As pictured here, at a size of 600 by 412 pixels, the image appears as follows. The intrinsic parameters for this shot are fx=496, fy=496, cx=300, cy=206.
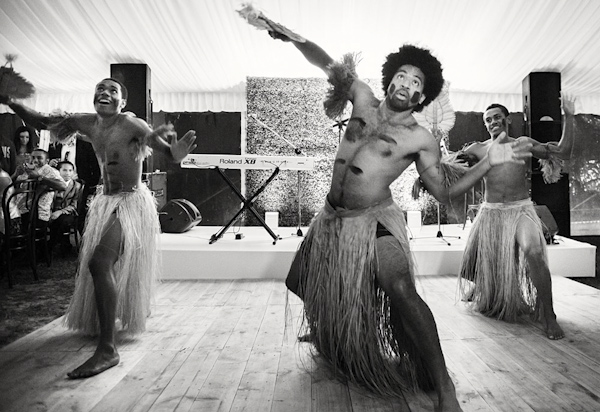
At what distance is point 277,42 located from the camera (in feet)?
17.6

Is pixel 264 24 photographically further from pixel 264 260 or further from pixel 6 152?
pixel 264 260

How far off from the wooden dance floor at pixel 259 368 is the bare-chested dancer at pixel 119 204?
0.60 feet

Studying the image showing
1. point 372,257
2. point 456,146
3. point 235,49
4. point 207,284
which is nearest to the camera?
point 372,257

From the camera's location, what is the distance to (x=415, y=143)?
6.48 feet

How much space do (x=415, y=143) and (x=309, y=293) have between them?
0.76 metres

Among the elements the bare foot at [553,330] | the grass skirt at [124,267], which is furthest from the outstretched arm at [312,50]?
the bare foot at [553,330]

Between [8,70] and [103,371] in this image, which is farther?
[8,70]

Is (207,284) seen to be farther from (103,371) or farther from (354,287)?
(354,287)

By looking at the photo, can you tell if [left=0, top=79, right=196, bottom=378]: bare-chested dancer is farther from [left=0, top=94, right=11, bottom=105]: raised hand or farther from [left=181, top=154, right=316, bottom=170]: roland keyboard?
[left=181, top=154, right=316, bottom=170]: roland keyboard

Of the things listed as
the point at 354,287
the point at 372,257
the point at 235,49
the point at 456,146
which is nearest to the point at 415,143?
the point at 372,257

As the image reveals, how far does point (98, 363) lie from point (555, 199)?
575 centimetres

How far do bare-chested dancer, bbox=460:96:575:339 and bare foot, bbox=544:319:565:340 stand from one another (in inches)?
3.6

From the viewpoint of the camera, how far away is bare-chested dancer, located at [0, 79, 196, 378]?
2.48 m

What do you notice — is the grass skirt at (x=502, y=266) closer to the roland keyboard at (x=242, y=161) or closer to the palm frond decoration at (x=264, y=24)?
the palm frond decoration at (x=264, y=24)
